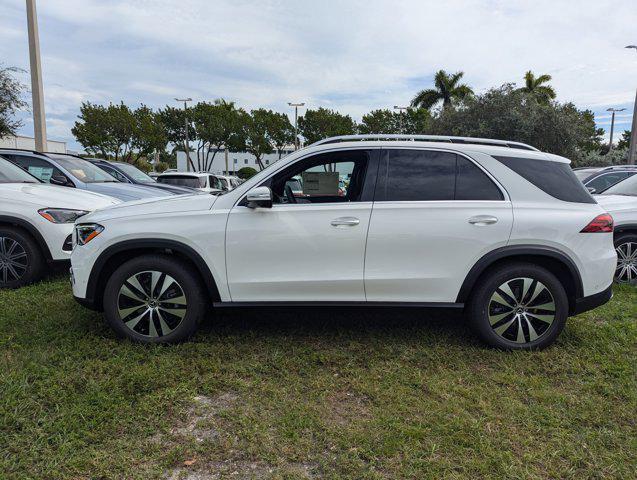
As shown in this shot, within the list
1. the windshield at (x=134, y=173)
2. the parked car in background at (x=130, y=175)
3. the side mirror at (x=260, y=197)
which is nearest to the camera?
the side mirror at (x=260, y=197)

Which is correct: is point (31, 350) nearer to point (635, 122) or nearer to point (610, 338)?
point (610, 338)

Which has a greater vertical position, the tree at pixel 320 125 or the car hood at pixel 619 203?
the tree at pixel 320 125

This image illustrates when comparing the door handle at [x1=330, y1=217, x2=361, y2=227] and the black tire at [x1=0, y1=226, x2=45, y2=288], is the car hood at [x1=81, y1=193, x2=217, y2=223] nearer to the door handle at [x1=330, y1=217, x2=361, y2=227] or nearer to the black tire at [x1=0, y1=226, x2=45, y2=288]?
the door handle at [x1=330, y1=217, x2=361, y2=227]

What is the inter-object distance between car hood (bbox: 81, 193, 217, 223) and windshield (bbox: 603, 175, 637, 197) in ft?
18.6

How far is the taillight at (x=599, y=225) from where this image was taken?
3.33 m

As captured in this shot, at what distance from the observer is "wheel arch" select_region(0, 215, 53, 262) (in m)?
4.88

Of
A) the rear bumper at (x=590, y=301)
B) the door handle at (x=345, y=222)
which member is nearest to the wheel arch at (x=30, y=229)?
the door handle at (x=345, y=222)

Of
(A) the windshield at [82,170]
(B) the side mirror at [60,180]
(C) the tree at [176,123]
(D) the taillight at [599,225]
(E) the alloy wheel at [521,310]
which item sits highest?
(C) the tree at [176,123]

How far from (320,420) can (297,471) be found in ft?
1.41

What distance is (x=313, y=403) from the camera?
9.15 ft

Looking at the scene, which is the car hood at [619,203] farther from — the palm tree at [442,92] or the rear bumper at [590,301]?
the palm tree at [442,92]

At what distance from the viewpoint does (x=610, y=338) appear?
381 cm

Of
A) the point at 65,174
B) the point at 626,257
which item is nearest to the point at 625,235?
the point at 626,257

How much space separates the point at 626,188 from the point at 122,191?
25.7 ft
